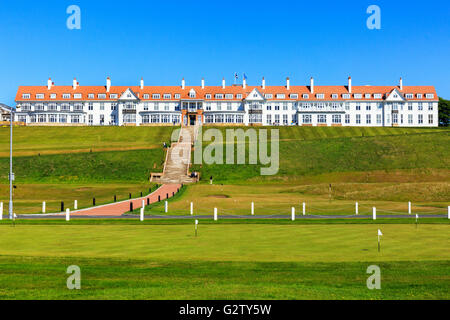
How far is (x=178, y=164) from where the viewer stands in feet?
261

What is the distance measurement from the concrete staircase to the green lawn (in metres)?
45.3

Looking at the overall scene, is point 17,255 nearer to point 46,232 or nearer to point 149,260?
point 149,260

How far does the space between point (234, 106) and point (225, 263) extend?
12594 centimetres

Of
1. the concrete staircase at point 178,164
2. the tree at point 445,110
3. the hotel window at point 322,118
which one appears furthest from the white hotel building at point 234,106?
the concrete staircase at point 178,164

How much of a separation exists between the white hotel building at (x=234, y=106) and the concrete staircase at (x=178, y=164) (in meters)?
38.0

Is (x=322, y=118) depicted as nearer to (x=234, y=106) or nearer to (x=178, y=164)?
(x=234, y=106)

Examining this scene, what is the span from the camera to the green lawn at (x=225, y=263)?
12.8 m

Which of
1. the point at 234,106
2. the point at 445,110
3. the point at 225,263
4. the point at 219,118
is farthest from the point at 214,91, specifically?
the point at 225,263

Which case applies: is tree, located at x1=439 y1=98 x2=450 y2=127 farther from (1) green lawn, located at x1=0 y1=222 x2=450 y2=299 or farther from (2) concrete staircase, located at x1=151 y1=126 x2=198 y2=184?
(1) green lawn, located at x1=0 y1=222 x2=450 y2=299

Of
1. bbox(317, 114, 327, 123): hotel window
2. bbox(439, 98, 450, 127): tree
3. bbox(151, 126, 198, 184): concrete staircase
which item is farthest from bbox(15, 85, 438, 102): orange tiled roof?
bbox(151, 126, 198, 184): concrete staircase

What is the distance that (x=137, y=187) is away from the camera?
65062mm

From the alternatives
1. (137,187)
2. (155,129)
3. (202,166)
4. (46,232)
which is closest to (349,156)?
(202,166)

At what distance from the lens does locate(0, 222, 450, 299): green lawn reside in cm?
1281

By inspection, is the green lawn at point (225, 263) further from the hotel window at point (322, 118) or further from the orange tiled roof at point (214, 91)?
the orange tiled roof at point (214, 91)
